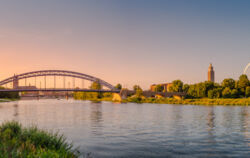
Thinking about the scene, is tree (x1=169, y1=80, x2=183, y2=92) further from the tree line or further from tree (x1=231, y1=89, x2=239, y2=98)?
tree (x1=231, y1=89, x2=239, y2=98)

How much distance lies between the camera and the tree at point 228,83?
10396cm

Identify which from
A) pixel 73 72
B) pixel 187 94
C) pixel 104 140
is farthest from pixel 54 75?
pixel 104 140

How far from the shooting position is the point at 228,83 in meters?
104

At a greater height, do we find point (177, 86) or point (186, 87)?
point (177, 86)

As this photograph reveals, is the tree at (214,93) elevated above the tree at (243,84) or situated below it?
below

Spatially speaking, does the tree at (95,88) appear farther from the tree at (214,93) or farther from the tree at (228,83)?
the tree at (228,83)

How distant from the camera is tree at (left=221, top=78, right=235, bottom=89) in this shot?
104 meters

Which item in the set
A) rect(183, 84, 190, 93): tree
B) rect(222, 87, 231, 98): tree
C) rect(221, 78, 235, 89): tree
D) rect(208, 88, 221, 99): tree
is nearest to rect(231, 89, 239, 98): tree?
rect(222, 87, 231, 98): tree

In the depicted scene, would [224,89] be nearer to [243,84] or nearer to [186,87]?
[243,84]

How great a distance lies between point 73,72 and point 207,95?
70.6 meters

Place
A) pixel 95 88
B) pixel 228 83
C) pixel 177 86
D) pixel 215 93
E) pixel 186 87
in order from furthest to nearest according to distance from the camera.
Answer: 1. pixel 95 88
2. pixel 177 86
3. pixel 186 87
4. pixel 228 83
5. pixel 215 93

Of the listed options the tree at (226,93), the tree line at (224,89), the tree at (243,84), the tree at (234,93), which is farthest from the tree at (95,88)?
the tree at (243,84)

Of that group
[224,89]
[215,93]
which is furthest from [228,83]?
[215,93]

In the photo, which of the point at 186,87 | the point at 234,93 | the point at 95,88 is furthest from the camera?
the point at 95,88
